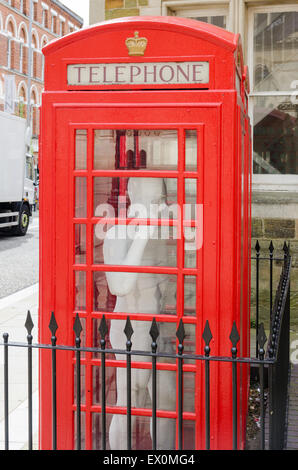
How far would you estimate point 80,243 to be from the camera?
122 inches

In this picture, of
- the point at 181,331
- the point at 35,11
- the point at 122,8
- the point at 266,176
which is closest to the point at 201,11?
the point at 122,8

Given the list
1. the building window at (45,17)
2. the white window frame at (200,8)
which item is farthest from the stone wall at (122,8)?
the building window at (45,17)

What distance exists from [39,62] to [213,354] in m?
48.7

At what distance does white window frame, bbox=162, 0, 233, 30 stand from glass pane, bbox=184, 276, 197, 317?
4594 millimetres

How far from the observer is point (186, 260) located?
9.82 ft

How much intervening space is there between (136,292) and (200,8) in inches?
187

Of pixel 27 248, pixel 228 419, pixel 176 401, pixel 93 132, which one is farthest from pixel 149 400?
pixel 27 248

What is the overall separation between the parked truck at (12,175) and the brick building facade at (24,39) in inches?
763

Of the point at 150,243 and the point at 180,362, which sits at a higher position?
the point at 150,243

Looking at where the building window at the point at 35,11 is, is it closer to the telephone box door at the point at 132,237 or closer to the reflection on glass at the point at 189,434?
the telephone box door at the point at 132,237

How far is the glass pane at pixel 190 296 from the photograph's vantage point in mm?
3012

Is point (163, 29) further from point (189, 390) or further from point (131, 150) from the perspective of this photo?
point (189, 390)
